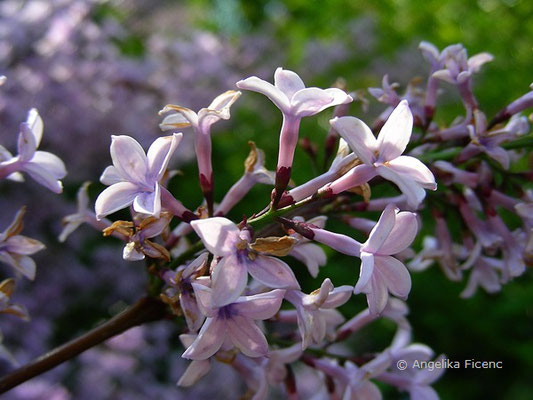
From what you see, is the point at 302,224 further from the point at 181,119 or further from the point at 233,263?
the point at 181,119

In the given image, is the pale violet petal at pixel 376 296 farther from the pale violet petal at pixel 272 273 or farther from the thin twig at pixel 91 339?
the thin twig at pixel 91 339

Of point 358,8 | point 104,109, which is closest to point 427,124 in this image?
point 104,109

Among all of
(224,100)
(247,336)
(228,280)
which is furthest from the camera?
(224,100)

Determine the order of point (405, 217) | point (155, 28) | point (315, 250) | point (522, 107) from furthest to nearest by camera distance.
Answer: point (155, 28) < point (522, 107) < point (315, 250) < point (405, 217)

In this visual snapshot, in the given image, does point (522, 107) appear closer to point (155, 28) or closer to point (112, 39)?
point (112, 39)

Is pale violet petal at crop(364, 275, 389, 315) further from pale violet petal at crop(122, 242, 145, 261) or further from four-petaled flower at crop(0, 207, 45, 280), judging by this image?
four-petaled flower at crop(0, 207, 45, 280)

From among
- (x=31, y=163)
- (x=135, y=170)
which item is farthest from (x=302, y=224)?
(x=31, y=163)
